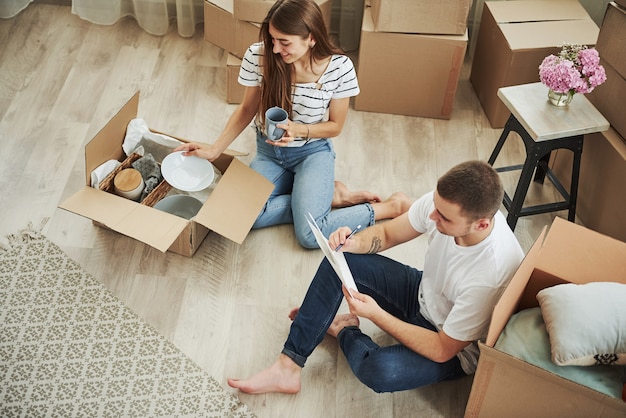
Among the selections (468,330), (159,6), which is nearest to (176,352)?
(468,330)

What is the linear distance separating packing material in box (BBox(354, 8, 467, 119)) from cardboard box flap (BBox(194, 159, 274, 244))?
77 cm

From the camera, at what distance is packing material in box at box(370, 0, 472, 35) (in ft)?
8.76

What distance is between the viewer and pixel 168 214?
2193mm

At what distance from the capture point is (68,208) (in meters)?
2.18

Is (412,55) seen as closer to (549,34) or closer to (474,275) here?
(549,34)

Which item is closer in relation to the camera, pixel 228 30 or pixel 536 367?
pixel 536 367

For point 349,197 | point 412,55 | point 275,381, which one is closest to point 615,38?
point 412,55

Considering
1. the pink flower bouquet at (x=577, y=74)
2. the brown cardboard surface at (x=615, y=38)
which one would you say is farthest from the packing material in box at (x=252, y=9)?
the brown cardboard surface at (x=615, y=38)

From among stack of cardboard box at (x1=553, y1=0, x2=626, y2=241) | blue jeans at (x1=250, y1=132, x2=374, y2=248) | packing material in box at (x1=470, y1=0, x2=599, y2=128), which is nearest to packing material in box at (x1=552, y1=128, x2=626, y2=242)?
stack of cardboard box at (x1=553, y1=0, x2=626, y2=241)

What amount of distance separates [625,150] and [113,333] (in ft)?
5.45

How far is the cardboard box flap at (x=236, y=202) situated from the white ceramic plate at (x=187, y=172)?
0.11 meters

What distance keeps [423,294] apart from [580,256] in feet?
1.38

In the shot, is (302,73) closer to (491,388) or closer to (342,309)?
(342,309)

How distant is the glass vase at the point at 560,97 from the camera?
2.29m
